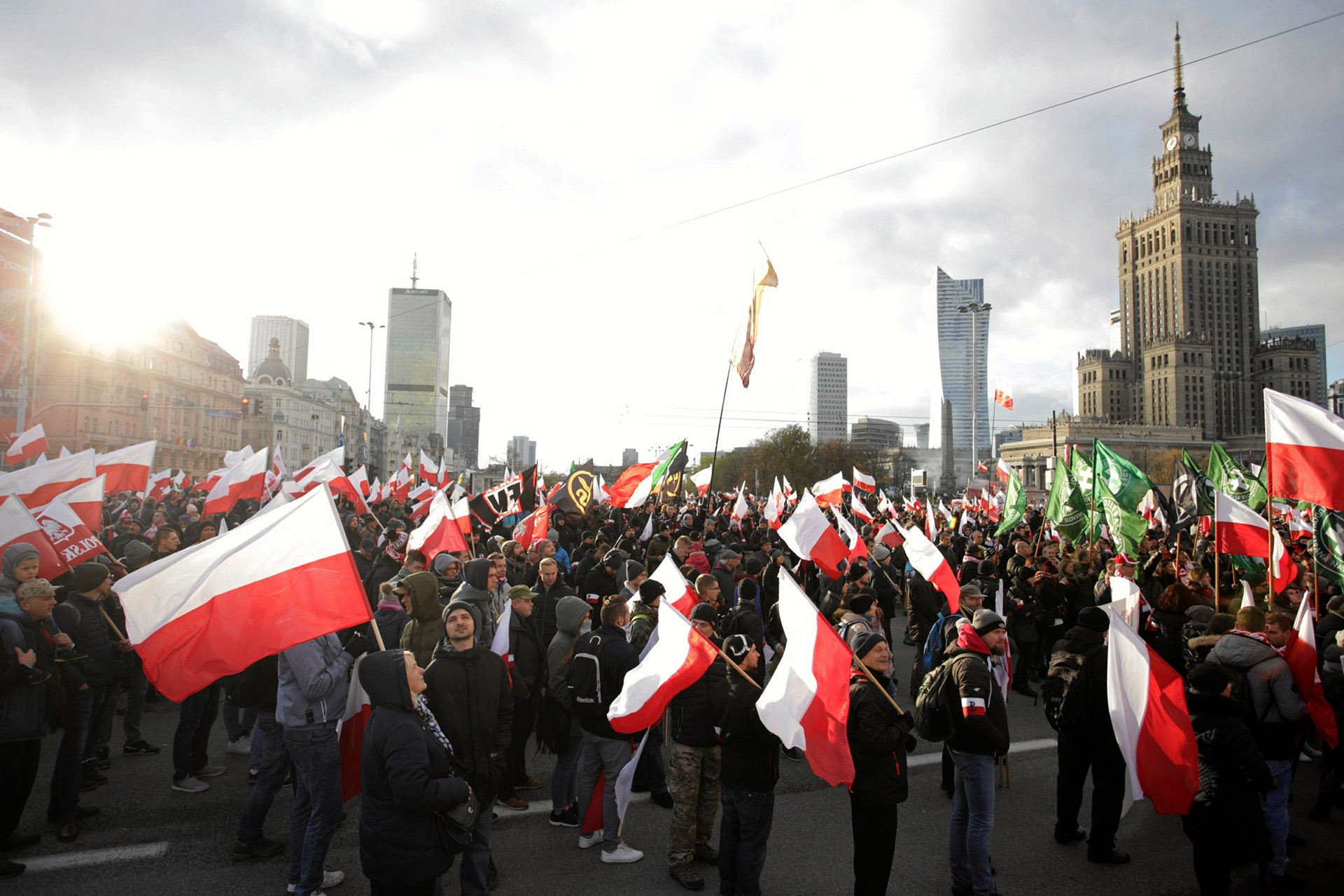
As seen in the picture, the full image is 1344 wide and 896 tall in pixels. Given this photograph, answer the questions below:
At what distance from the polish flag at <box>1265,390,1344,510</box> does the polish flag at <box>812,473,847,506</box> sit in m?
9.89

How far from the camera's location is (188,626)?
166 inches

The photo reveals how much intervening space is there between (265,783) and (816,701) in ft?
12.9

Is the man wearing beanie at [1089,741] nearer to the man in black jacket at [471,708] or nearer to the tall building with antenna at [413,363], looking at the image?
the man in black jacket at [471,708]

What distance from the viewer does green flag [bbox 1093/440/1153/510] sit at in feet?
38.0

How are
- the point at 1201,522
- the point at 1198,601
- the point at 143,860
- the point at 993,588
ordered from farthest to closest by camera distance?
1. the point at 1201,522
2. the point at 993,588
3. the point at 1198,601
4. the point at 143,860

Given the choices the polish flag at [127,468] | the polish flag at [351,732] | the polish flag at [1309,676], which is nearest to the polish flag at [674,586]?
the polish flag at [351,732]

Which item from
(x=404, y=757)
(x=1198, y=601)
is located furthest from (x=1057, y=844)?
(x=404, y=757)

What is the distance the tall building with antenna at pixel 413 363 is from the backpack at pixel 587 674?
136 m

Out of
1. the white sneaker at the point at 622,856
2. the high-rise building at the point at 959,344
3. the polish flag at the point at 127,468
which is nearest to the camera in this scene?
the white sneaker at the point at 622,856

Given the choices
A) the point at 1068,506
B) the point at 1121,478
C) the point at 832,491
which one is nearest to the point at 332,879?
the point at 1121,478

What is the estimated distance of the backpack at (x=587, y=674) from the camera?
549 centimetres

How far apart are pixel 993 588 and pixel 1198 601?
6.98 ft

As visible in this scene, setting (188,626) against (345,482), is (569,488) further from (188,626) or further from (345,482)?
(188,626)

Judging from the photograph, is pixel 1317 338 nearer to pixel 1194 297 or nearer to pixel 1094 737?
pixel 1194 297
